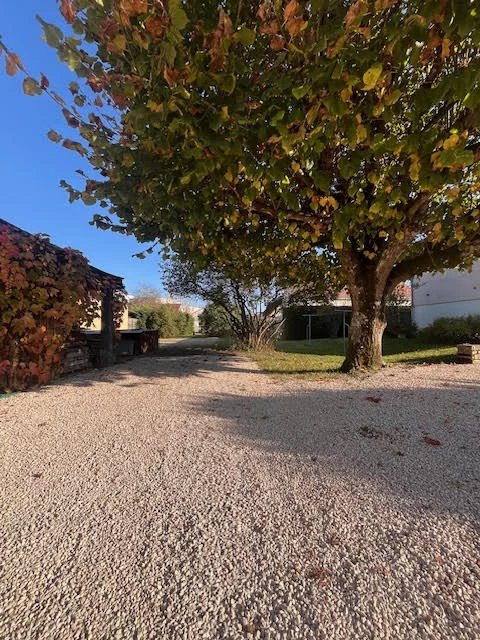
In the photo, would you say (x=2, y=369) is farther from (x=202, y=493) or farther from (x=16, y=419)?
(x=202, y=493)

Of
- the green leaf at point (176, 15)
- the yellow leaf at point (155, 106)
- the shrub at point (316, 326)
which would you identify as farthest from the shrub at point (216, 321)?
the green leaf at point (176, 15)

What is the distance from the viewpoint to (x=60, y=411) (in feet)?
15.1

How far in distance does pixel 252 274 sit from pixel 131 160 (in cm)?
599

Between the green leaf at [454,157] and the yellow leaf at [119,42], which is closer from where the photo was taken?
the yellow leaf at [119,42]

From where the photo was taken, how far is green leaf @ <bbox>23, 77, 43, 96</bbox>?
251 centimetres

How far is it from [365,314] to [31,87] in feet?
20.2

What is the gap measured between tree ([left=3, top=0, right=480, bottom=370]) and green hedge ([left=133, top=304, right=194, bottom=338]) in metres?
20.6

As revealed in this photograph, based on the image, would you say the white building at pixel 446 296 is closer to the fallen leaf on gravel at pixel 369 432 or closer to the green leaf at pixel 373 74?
the fallen leaf on gravel at pixel 369 432

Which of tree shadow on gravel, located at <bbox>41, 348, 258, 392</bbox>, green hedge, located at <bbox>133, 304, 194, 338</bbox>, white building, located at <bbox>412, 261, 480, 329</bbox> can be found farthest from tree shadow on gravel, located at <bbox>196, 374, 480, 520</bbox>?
green hedge, located at <bbox>133, 304, 194, 338</bbox>

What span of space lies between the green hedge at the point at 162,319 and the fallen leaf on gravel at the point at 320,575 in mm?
24033

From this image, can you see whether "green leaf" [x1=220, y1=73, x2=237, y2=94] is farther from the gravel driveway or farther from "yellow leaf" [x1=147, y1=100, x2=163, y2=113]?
the gravel driveway

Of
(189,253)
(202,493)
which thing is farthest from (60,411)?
(189,253)

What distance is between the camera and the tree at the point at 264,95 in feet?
7.21

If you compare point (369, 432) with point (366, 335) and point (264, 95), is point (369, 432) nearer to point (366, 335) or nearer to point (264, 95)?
point (264, 95)
